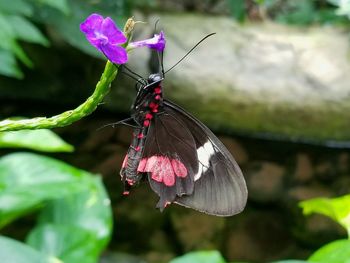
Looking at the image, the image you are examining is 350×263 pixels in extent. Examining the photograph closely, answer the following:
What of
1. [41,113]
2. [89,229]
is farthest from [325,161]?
[89,229]

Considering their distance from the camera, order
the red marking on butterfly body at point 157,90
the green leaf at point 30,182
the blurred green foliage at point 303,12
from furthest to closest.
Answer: the blurred green foliage at point 303,12 → the green leaf at point 30,182 → the red marking on butterfly body at point 157,90

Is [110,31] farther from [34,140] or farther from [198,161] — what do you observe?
[34,140]

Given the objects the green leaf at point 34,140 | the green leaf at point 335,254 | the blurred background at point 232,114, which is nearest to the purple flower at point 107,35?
the green leaf at point 335,254

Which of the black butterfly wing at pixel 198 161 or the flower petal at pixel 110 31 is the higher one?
the flower petal at pixel 110 31

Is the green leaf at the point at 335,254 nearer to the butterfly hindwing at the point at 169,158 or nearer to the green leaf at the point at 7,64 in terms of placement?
the butterfly hindwing at the point at 169,158

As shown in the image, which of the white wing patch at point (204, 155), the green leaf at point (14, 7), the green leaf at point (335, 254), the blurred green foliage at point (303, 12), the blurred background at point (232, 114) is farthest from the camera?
the blurred green foliage at point (303, 12)

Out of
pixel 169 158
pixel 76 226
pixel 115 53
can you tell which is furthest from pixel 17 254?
pixel 115 53

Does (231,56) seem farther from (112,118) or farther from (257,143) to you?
(112,118)
